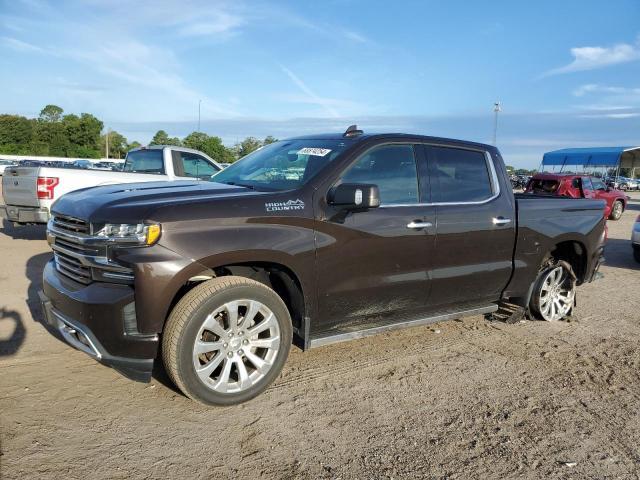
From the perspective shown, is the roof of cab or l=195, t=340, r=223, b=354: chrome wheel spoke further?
the roof of cab

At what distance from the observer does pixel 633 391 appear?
388cm

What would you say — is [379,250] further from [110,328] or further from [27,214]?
[27,214]

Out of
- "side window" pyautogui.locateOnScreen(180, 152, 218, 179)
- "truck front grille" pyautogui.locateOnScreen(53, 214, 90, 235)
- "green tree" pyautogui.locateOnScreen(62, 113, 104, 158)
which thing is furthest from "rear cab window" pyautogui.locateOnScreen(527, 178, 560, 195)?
"green tree" pyautogui.locateOnScreen(62, 113, 104, 158)

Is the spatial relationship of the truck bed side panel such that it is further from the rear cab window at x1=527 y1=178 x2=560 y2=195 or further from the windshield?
the rear cab window at x1=527 y1=178 x2=560 y2=195

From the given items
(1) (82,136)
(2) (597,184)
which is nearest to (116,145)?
(1) (82,136)

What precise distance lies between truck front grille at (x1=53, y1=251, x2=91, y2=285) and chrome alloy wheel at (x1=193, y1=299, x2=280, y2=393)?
832 mm

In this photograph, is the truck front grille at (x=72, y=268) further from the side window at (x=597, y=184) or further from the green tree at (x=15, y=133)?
the green tree at (x=15, y=133)

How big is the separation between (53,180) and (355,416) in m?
7.30

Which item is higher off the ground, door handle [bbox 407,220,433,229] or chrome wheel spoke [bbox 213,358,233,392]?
door handle [bbox 407,220,433,229]

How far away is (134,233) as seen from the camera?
3.04m

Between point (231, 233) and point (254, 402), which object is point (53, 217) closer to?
point (231, 233)

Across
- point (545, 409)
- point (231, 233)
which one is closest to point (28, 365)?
point (231, 233)

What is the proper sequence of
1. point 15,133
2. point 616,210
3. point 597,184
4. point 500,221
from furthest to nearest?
point 15,133
point 616,210
point 597,184
point 500,221

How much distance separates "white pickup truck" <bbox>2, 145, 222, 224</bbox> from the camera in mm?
8445
